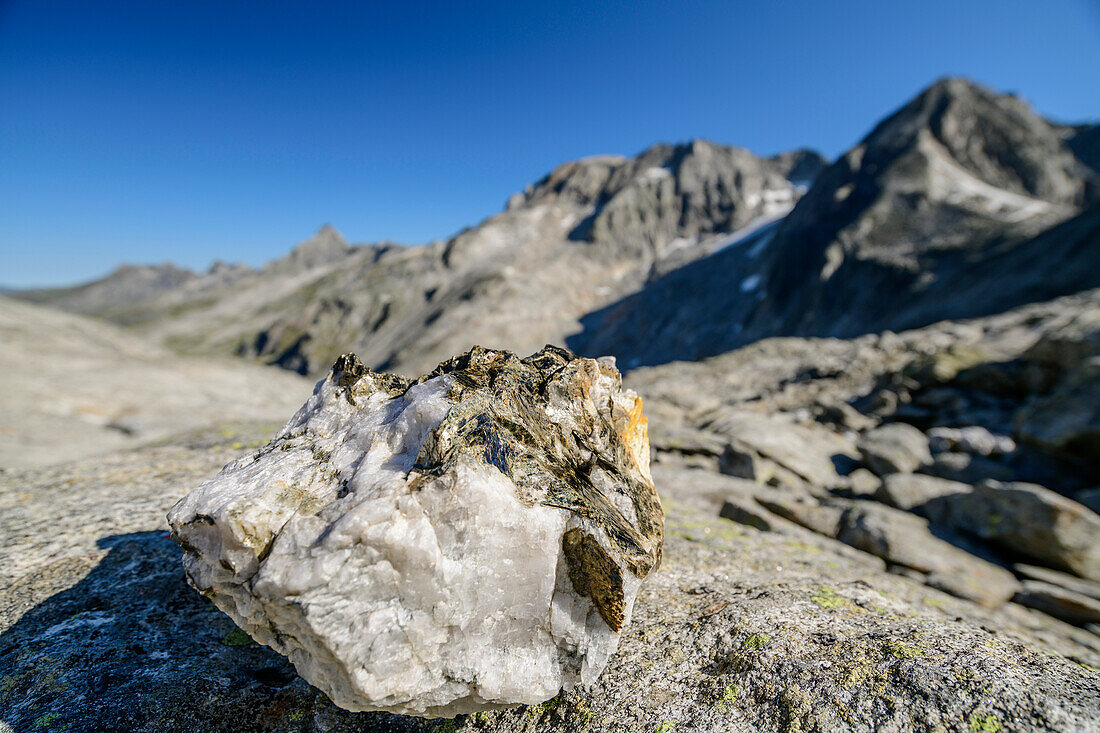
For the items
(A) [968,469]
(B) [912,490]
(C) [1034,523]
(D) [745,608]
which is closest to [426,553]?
(D) [745,608]

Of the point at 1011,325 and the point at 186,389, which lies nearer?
the point at 186,389

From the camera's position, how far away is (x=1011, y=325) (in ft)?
94.5

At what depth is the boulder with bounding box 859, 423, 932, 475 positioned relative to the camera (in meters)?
15.0

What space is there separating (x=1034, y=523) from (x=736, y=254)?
321 ft

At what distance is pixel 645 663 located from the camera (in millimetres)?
4691

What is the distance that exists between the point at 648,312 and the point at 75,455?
9213cm

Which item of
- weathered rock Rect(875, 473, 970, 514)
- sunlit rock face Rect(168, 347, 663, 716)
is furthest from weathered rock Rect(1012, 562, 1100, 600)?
sunlit rock face Rect(168, 347, 663, 716)

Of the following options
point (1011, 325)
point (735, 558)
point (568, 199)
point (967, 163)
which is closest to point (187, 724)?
point (735, 558)

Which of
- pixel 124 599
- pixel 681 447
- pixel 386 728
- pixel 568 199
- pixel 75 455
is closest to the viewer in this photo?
pixel 386 728

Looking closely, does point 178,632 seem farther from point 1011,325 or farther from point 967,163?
point 967,163

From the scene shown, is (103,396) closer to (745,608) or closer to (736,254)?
(745,608)

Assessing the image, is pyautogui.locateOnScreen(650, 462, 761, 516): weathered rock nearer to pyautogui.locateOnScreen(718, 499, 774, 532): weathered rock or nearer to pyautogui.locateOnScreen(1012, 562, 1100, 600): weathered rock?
pyautogui.locateOnScreen(718, 499, 774, 532): weathered rock

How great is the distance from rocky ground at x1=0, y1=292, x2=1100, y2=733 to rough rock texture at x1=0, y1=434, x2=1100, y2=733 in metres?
0.02

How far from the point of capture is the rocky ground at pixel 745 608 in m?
3.91
